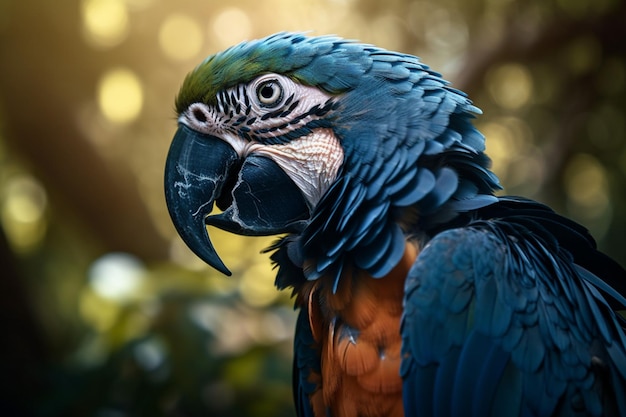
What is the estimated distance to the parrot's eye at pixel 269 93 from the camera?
161 cm

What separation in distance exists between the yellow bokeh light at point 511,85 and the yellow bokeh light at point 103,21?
2507mm

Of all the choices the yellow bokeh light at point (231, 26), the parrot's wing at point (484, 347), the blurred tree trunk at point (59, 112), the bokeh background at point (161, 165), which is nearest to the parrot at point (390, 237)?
A: the parrot's wing at point (484, 347)

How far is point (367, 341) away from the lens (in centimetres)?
145

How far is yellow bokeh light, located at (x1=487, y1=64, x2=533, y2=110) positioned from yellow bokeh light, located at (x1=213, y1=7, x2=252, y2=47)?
1.73 m

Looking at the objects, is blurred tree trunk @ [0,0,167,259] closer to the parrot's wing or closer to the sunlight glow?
the sunlight glow

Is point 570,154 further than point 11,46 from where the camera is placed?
Yes

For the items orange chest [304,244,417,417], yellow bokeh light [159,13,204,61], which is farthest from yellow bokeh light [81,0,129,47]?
orange chest [304,244,417,417]

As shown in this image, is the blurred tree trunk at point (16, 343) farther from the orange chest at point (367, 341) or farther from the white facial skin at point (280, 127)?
the orange chest at point (367, 341)

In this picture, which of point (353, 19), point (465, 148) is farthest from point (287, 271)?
point (353, 19)

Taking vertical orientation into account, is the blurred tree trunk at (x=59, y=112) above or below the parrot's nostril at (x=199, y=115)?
below

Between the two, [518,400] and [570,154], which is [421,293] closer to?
[518,400]

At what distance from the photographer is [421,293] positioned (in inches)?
52.6

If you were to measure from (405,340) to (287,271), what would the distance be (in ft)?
1.41

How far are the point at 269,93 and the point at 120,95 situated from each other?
9.32 ft
